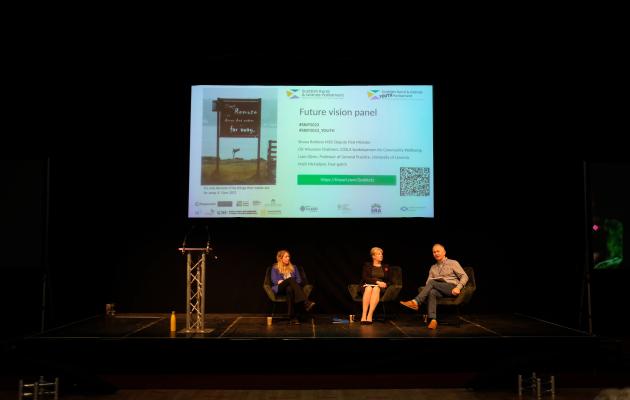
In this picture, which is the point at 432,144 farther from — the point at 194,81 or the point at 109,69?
the point at 109,69

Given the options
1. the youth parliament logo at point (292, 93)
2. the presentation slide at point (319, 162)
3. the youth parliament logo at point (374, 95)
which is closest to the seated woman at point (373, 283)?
the presentation slide at point (319, 162)

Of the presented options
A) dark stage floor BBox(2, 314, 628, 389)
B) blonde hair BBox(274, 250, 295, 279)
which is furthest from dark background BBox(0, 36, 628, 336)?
dark stage floor BBox(2, 314, 628, 389)

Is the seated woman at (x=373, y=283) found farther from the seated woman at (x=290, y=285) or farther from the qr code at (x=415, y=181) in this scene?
the qr code at (x=415, y=181)

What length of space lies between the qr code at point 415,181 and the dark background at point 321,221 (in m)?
0.33

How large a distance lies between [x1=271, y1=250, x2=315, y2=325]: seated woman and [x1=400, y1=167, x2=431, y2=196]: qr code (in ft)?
5.39

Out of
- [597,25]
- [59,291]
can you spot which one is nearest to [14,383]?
[59,291]

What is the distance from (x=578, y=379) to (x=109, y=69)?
6.16m

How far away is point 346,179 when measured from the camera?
6918 mm

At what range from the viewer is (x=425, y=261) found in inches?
283

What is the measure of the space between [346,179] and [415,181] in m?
0.83

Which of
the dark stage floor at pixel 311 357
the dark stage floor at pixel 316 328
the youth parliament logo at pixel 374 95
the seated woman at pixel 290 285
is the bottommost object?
the dark stage floor at pixel 311 357

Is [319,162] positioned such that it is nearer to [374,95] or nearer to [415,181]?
[374,95]

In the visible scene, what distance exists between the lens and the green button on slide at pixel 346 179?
691 centimetres

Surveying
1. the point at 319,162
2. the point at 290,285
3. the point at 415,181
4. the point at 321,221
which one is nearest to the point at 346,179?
the point at 319,162
